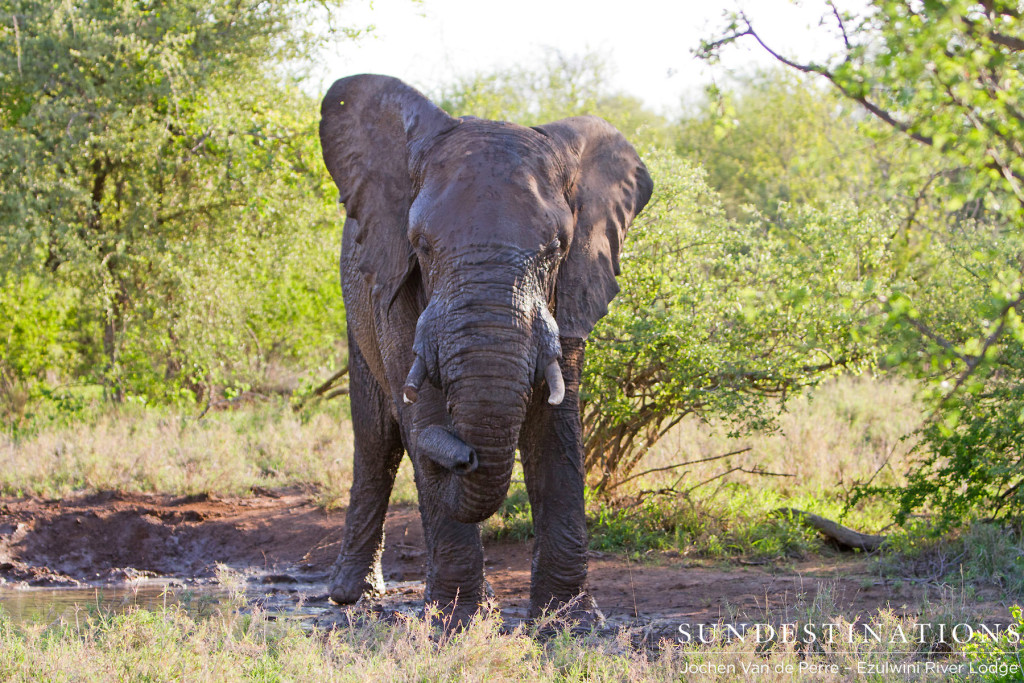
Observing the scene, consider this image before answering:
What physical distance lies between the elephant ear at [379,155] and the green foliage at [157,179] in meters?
6.26

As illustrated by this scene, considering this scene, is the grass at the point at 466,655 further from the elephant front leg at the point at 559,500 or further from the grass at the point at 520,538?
the elephant front leg at the point at 559,500

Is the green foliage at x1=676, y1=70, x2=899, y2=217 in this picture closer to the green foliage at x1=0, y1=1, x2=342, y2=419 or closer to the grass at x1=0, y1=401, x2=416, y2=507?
the green foliage at x1=0, y1=1, x2=342, y2=419

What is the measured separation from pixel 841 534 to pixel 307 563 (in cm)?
444

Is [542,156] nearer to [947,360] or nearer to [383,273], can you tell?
[383,273]

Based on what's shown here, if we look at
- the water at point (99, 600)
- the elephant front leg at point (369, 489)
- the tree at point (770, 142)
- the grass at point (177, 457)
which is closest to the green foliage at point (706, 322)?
the elephant front leg at point (369, 489)

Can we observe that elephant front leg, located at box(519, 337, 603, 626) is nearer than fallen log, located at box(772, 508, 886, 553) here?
Yes

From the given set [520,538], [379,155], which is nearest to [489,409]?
[379,155]

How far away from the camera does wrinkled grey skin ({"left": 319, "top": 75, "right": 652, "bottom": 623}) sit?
5023 millimetres

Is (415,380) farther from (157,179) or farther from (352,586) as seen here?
(157,179)

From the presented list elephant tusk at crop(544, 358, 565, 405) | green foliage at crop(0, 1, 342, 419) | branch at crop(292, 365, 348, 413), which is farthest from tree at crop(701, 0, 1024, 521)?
branch at crop(292, 365, 348, 413)

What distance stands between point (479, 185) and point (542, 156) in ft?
1.75

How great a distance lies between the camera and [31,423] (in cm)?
1262

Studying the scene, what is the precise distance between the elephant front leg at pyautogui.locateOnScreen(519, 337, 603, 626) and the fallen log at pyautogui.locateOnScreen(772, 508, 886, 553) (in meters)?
3.09

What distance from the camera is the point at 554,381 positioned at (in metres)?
5.14
